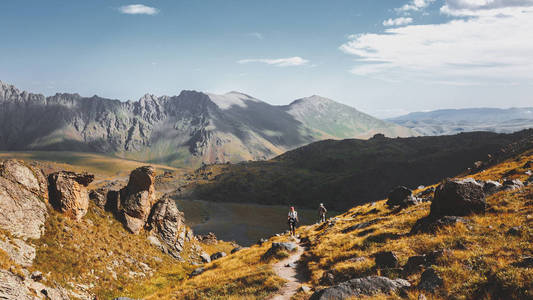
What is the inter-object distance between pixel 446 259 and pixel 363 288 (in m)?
5.19

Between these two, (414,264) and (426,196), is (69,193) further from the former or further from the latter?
(426,196)

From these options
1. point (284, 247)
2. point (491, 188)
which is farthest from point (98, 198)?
point (491, 188)

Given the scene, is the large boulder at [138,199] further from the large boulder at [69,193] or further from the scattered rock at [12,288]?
the scattered rock at [12,288]

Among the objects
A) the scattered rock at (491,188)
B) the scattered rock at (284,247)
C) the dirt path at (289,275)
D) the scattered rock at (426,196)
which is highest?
the scattered rock at (491,188)

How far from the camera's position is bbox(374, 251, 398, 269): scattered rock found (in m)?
18.0

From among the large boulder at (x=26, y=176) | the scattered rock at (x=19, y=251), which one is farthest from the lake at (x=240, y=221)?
the scattered rock at (x=19, y=251)

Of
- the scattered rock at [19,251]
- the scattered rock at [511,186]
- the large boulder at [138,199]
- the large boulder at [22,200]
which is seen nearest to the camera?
the scattered rock at [19,251]

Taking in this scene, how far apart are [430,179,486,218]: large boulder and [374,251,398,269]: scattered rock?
7762 mm

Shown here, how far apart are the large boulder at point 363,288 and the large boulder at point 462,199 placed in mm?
11331

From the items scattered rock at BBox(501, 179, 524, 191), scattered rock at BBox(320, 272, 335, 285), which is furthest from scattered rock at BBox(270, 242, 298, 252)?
scattered rock at BBox(501, 179, 524, 191)

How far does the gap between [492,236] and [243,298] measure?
1637 centimetres

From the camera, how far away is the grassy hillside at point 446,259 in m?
12.5

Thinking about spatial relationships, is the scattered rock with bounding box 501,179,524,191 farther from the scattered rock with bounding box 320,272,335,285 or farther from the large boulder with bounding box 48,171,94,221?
the large boulder with bounding box 48,171,94,221

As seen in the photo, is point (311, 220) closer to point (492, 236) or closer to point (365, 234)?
point (365, 234)
